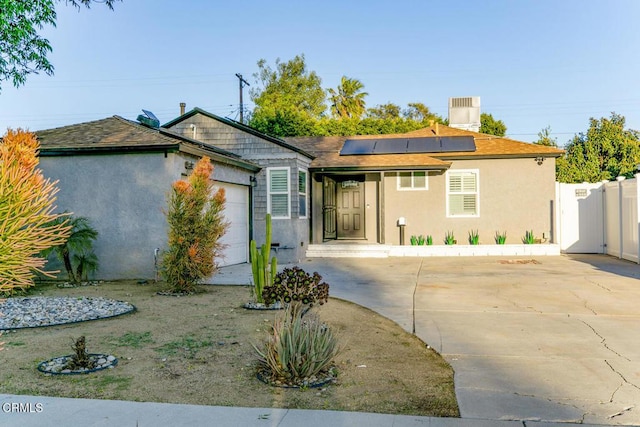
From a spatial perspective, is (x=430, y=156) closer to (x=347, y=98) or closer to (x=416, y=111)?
(x=347, y=98)

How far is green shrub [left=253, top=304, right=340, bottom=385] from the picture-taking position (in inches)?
200

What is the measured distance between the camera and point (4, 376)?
5199 millimetres

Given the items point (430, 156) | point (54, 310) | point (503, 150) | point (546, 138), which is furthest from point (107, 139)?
point (546, 138)

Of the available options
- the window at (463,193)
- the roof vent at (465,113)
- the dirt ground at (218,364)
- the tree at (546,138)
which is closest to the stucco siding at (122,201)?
the dirt ground at (218,364)

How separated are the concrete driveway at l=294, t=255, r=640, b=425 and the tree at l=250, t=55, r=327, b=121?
32738 mm

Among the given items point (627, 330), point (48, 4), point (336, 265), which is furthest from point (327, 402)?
point (48, 4)

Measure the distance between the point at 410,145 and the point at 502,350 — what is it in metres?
14.3

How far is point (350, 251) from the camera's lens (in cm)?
1769

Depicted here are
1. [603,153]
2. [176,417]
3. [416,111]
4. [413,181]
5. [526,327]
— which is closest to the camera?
[176,417]

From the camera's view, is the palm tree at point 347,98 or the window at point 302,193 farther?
the palm tree at point 347,98

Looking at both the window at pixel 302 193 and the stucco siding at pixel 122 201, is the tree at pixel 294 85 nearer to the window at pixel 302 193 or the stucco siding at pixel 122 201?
the window at pixel 302 193

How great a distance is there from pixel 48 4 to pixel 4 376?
12.3m

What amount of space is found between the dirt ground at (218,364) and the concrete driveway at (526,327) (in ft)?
1.33

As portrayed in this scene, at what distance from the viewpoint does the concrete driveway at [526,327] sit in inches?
180
